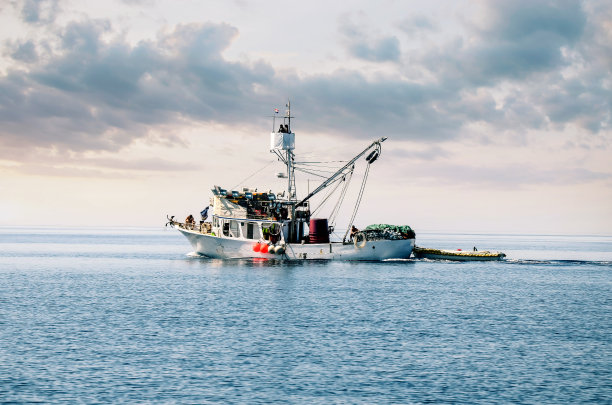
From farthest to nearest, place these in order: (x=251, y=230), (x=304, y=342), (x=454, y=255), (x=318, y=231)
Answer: (x=454, y=255) < (x=251, y=230) < (x=318, y=231) < (x=304, y=342)

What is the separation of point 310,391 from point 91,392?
8.74 m

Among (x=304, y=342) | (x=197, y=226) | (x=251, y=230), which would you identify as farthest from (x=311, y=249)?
(x=304, y=342)

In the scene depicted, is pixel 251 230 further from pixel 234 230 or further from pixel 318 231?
pixel 318 231

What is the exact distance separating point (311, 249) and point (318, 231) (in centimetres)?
252

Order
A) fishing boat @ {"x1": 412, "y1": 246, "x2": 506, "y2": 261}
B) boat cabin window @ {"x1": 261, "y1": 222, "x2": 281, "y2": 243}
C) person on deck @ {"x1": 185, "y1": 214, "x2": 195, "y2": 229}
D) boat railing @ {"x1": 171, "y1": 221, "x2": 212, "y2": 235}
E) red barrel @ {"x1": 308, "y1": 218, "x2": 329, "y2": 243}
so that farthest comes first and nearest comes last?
fishing boat @ {"x1": 412, "y1": 246, "x2": 506, "y2": 261}, person on deck @ {"x1": 185, "y1": 214, "x2": 195, "y2": 229}, boat railing @ {"x1": 171, "y1": 221, "x2": 212, "y2": 235}, boat cabin window @ {"x1": 261, "y1": 222, "x2": 281, "y2": 243}, red barrel @ {"x1": 308, "y1": 218, "x2": 329, "y2": 243}

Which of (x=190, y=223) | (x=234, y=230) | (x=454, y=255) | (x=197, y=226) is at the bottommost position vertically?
(x=454, y=255)

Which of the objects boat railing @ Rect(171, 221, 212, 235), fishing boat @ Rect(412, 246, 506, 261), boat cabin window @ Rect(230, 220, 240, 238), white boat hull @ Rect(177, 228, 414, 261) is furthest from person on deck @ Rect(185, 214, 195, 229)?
fishing boat @ Rect(412, 246, 506, 261)

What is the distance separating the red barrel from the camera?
257 ft

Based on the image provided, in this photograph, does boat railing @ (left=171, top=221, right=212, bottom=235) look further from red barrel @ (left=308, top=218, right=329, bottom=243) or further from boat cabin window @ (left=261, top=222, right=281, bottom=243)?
red barrel @ (left=308, top=218, right=329, bottom=243)

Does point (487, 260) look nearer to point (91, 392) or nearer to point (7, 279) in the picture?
point (7, 279)

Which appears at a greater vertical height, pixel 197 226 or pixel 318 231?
pixel 197 226

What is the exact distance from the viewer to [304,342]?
34.2 m

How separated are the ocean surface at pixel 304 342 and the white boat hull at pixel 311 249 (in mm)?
12978

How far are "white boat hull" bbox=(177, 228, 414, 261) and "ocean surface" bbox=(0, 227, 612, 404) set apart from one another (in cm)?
1298
